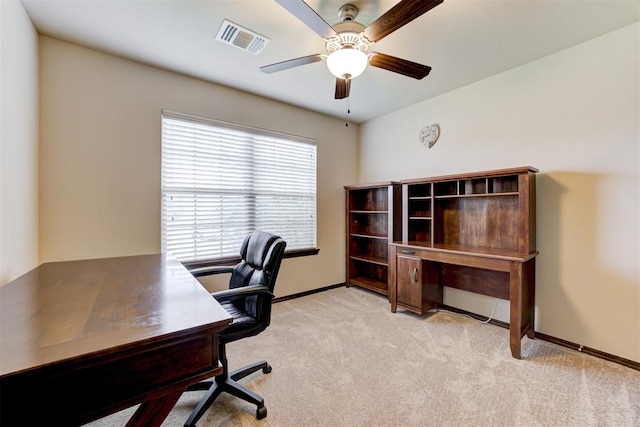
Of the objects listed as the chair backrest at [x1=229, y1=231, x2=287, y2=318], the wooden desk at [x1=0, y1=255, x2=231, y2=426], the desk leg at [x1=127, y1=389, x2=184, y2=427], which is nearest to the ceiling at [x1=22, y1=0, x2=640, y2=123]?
the chair backrest at [x1=229, y1=231, x2=287, y2=318]

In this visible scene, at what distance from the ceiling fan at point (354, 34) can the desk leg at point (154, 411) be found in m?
1.75

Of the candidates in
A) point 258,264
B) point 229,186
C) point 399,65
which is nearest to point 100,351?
Result: point 258,264

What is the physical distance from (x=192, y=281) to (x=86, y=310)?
489 millimetres

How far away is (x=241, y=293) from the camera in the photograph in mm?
1555

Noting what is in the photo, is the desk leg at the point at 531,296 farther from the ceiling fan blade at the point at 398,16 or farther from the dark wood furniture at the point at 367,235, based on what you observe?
the ceiling fan blade at the point at 398,16

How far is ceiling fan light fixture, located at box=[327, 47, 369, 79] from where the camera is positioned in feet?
5.62

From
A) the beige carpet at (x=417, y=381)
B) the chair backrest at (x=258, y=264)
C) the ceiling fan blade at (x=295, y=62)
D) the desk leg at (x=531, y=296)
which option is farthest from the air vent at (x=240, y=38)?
the desk leg at (x=531, y=296)

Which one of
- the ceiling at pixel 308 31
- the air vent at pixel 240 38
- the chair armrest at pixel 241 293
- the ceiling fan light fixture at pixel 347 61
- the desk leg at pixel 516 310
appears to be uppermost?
the ceiling at pixel 308 31

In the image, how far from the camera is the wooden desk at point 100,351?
0.71 metres

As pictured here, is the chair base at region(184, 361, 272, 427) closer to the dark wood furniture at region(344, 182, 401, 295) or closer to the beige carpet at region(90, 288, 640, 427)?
the beige carpet at region(90, 288, 640, 427)

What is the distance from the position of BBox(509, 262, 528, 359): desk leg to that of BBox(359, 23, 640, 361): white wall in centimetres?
55

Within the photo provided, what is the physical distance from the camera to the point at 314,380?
6.31 feet

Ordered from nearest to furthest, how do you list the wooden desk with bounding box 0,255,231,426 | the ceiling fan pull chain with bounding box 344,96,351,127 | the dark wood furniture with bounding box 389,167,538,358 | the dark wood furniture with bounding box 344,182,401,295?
the wooden desk with bounding box 0,255,231,426 < the dark wood furniture with bounding box 389,167,538,358 < the ceiling fan pull chain with bounding box 344,96,351,127 < the dark wood furniture with bounding box 344,182,401,295

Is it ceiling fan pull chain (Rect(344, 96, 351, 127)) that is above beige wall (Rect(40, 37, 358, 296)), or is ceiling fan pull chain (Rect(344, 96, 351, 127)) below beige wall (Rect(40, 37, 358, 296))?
above
